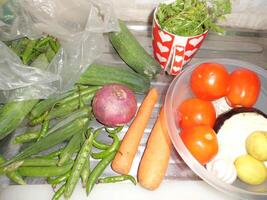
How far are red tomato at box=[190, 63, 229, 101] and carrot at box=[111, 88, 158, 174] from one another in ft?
0.34

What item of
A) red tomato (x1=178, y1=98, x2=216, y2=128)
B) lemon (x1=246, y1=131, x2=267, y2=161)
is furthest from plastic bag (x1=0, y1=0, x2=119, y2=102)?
lemon (x1=246, y1=131, x2=267, y2=161)

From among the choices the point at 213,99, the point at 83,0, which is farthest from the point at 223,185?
the point at 83,0

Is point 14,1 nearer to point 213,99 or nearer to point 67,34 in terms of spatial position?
point 67,34

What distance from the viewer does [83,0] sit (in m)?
0.75

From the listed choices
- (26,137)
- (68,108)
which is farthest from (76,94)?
(26,137)

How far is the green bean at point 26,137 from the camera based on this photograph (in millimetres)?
653

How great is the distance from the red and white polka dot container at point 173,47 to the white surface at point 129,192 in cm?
27

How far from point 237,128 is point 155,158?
0.57 feet

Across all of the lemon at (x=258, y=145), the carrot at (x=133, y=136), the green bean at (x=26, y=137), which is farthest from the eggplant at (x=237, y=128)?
the green bean at (x=26, y=137)

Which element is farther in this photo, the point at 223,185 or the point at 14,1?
the point at 14,1

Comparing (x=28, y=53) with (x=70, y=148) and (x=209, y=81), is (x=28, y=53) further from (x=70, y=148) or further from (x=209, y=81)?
(x=209, y=81)

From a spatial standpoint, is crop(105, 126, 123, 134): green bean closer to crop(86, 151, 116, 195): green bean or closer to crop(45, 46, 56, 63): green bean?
crop(86, 151, 116, 195): green bean

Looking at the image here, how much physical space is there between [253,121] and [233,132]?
0.05m

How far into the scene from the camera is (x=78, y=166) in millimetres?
612
